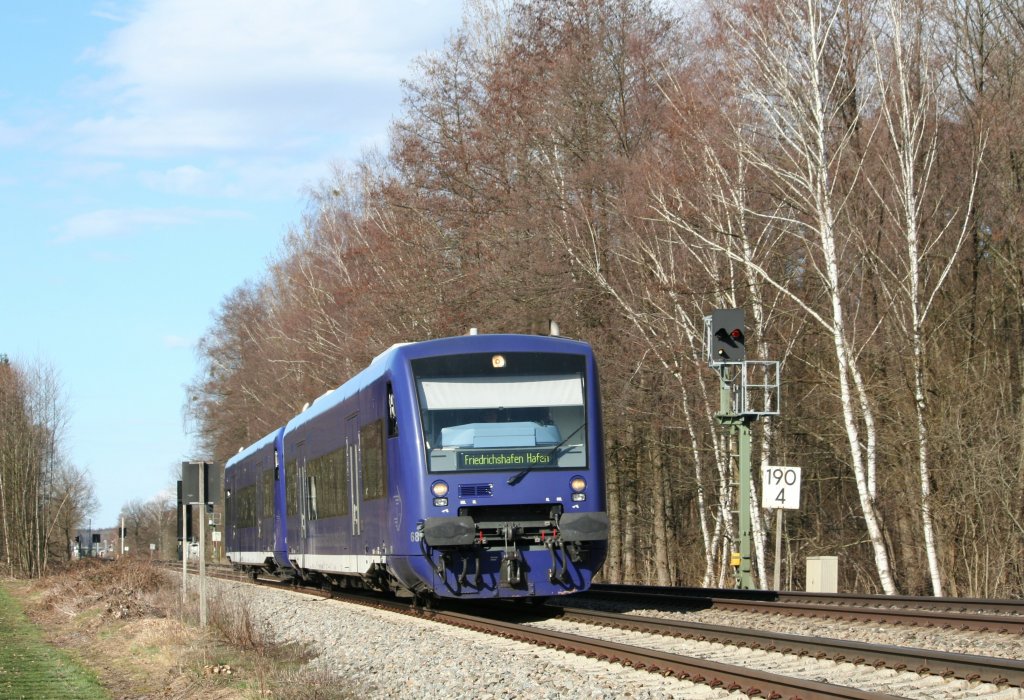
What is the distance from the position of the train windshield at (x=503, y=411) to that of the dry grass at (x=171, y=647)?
10.1 feet

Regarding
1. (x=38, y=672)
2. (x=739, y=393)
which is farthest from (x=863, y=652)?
(x=739, y=393)

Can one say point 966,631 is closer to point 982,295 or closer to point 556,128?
point 982,295

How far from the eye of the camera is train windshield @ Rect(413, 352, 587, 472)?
15.8 metres

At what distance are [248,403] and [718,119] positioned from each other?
42.9 metres

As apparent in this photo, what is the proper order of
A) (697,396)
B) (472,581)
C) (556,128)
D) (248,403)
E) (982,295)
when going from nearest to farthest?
1. (472,581)
2. (982,295)
3. (697,396)
4. (556,128)
5. (248,403)

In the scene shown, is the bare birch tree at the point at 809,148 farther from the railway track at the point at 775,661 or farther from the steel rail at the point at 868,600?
the railway track at the point at 775,661

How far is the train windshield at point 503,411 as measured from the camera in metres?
15.8

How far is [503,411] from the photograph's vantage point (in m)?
16.1

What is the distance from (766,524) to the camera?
29250 mm

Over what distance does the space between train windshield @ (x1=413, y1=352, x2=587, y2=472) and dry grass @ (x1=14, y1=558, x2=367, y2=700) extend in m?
3.09

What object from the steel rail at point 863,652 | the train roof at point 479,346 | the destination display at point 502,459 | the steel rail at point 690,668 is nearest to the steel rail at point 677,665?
the steel rail at point 690,668

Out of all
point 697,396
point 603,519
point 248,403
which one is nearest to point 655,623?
point 603,519

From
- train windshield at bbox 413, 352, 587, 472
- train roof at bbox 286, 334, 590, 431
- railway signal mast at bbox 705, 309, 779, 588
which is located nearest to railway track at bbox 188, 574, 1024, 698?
train windshield at bbox 413, 352, 587, 472

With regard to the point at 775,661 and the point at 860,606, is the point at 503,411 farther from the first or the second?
the point at 775,661
